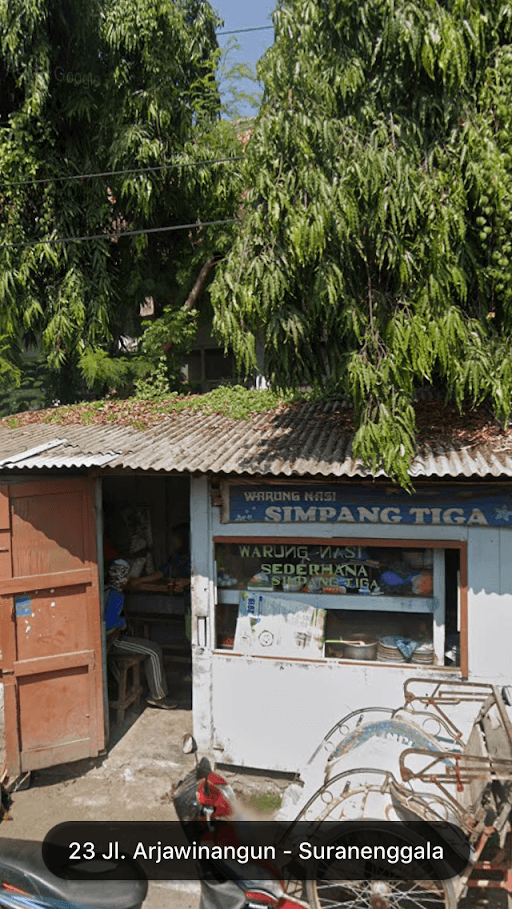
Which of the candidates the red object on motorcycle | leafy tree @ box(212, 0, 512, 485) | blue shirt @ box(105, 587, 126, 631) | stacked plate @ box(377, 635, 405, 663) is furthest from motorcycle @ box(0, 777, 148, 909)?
leafy tree @ box(212, 0, 512, 485)

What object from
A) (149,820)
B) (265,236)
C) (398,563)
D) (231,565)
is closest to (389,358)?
(265,236)

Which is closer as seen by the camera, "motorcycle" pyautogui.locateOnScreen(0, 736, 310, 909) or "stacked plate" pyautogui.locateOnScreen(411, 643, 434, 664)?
"motorcycle" pyautogui.locateOnScreen(0, 736, 310, 909)

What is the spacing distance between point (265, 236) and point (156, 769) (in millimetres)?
5759

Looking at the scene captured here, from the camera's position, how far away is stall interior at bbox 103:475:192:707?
866cm

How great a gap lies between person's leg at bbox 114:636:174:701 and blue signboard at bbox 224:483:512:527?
257cm

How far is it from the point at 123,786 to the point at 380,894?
11.1 feet

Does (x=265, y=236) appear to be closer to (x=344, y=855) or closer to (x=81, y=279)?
(x=344, y=855)

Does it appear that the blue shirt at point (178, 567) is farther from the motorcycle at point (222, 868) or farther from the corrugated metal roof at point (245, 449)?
the motorcycle at point (222, 868)

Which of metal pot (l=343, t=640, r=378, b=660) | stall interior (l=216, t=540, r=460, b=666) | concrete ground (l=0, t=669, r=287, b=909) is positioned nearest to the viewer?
concrete ground (l=0, t=669, r=287, b=909)

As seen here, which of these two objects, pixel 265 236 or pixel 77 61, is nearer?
pixel 265 236

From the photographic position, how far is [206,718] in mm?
6746

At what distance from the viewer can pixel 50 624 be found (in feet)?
22.2

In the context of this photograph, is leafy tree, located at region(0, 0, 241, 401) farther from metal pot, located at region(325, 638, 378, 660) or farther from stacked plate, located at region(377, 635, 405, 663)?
stacked plate, located at region(377, 635, 405, 663)
